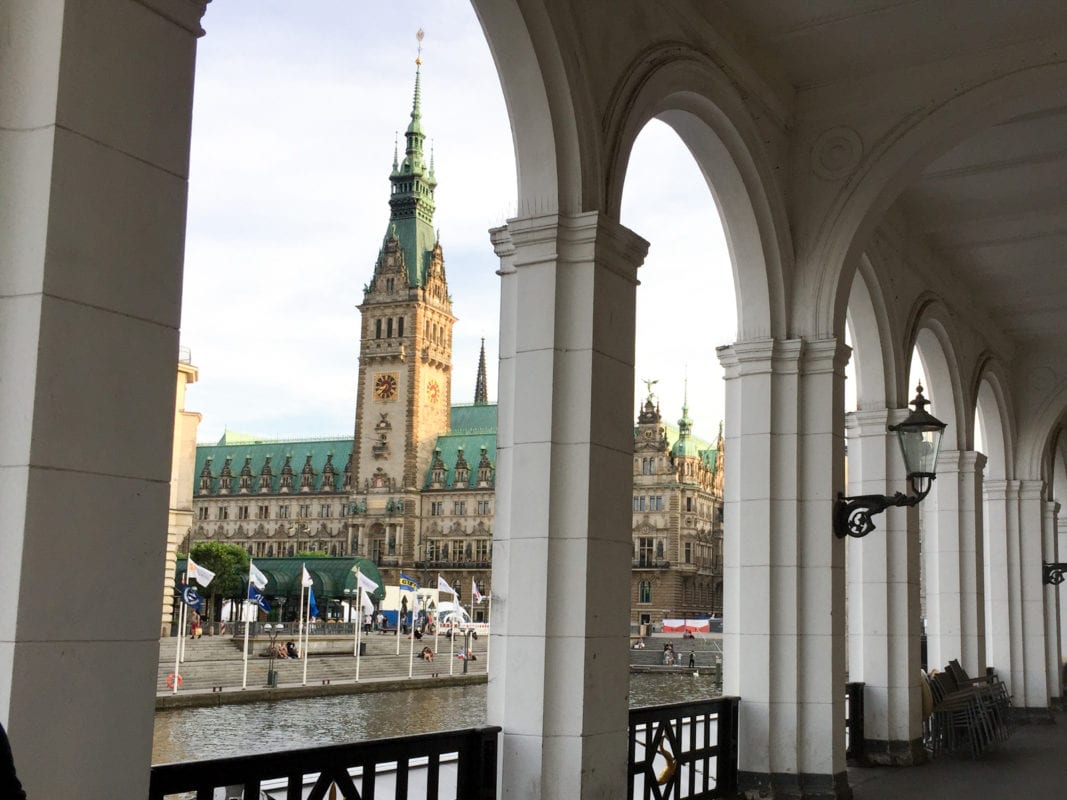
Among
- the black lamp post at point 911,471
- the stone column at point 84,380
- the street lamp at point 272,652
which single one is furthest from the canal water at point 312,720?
the stone column at point 84,380

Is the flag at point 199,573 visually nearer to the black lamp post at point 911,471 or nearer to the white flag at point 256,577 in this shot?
the white flag at point 256,577

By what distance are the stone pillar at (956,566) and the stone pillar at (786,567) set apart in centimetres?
549

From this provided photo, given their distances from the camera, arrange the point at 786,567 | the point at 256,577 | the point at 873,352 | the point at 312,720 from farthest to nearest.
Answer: the point at 256,577
the point at 312,720
the point at 873,352
the point at 786,567

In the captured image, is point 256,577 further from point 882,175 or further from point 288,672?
point 882,175

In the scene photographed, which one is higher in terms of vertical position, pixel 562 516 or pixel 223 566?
pixel 562 516

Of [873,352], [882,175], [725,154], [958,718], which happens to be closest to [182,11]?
[725,154]

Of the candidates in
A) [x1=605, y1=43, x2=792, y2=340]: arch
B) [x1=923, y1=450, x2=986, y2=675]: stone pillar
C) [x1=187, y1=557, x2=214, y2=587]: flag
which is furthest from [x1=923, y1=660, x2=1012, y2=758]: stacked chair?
[x1=187, y1=557, x2=214, y2=587]: flag

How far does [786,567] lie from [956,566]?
5.94m

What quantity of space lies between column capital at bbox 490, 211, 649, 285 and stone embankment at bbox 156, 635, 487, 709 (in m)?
26.0

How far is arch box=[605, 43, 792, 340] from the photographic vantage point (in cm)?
651

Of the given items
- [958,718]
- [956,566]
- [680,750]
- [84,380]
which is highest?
[84,380]

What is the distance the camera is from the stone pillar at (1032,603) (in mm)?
16031

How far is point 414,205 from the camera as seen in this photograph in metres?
108

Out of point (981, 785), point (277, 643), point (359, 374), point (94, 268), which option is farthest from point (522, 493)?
point (359, 374)
